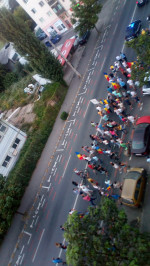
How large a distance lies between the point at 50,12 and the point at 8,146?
117 feet

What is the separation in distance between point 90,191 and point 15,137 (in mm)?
15002

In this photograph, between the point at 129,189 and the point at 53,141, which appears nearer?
the point at 129,189

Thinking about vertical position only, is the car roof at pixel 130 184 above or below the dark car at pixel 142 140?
below

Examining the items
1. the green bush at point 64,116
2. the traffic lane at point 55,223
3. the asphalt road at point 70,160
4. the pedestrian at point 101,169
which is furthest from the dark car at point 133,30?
the traffic lane at point 55,223

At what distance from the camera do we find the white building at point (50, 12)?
4416 cm

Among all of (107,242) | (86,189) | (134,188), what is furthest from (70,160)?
(107,242)

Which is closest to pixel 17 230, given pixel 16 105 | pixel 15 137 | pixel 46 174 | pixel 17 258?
pixel 17 258

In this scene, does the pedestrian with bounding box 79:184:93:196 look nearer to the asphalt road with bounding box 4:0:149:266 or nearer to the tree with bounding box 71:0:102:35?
the asphalt road with bounding box 4:0:149:266

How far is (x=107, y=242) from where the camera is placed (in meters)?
10.8

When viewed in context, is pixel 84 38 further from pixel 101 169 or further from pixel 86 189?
pixel 86 189

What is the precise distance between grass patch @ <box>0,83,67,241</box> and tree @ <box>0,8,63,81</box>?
2.65 m

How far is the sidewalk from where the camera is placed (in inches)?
887

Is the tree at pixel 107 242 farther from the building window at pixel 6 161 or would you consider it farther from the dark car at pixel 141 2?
the dark car at pixel 141 2

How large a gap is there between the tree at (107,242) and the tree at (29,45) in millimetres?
23784
